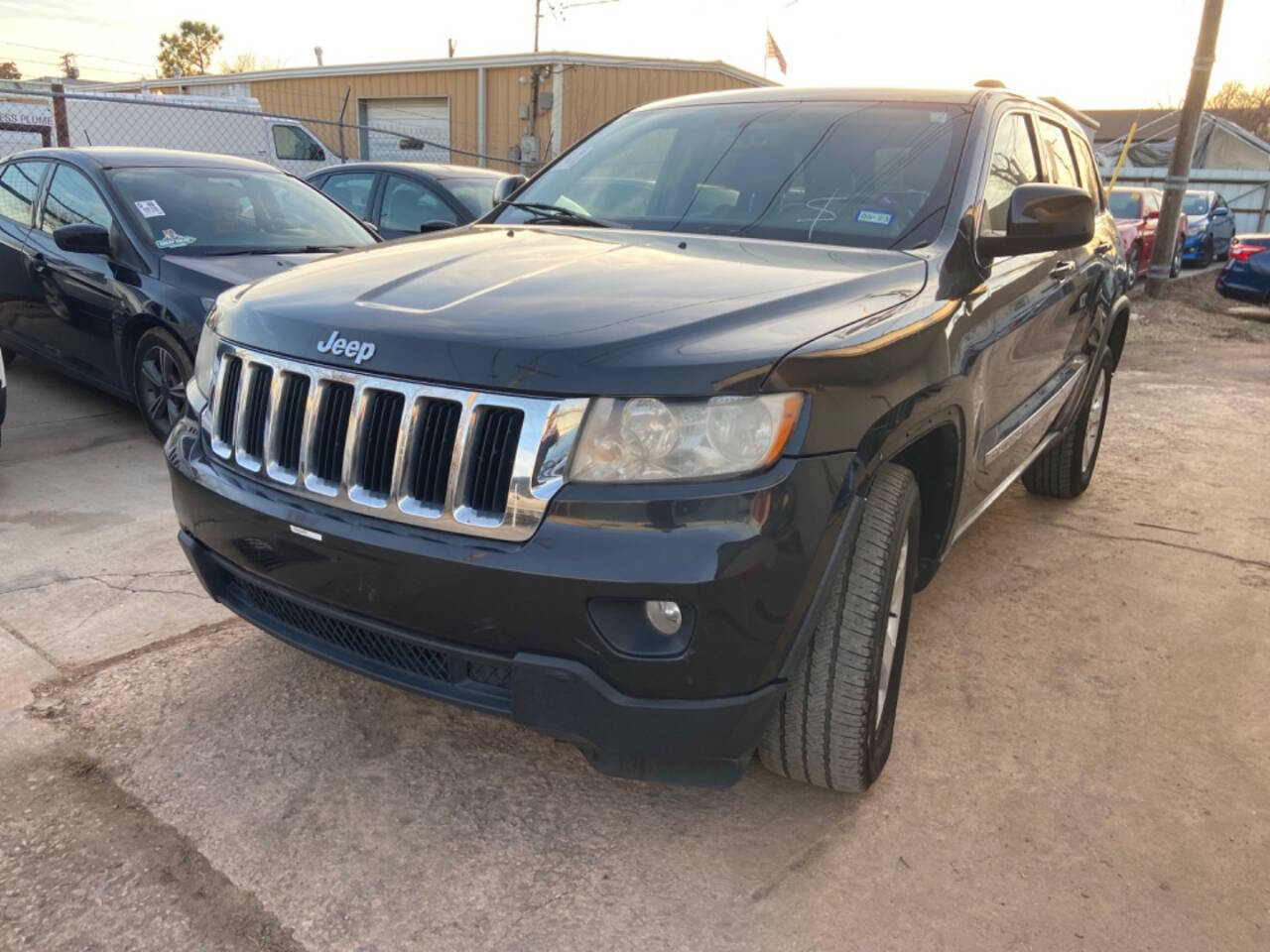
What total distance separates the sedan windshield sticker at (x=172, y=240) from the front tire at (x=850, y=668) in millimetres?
4267

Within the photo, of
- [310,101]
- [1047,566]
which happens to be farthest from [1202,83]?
[310,101]

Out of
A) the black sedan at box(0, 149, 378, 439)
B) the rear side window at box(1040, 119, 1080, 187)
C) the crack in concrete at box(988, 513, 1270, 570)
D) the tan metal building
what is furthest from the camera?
the tan metal building

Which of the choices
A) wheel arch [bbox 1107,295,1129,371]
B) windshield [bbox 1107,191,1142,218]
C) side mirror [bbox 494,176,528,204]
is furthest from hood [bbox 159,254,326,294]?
windshield [bbox 1107,191,1142,218]

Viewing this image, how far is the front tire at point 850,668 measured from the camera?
2203 millimetres

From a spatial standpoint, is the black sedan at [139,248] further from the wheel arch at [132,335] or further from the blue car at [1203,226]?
the blue car at [1203,226]

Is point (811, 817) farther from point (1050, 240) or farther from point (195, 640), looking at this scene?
point (195, 640)

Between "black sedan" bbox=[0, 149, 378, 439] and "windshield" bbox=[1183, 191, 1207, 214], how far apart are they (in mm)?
18120

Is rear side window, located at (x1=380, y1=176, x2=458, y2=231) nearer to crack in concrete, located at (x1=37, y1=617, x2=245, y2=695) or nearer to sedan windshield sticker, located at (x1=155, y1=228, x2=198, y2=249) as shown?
sedan windshield sticker, located at (x1=155, y1=228, x2=198, y2=249)

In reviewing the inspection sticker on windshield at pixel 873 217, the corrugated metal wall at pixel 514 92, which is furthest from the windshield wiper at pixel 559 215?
the corrugated metal wall at pixel 514 92

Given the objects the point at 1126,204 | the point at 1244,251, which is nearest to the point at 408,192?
the point at 1244,251

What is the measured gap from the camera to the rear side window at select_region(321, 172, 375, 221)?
836 centimetres

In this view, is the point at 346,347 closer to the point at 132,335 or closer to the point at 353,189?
the point at 132,335

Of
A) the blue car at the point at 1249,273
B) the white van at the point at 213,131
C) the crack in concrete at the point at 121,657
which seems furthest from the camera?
the white van at the point at 213,131

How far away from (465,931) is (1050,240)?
235cm
